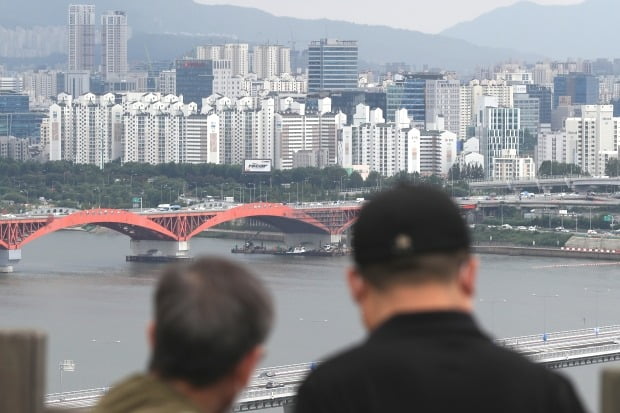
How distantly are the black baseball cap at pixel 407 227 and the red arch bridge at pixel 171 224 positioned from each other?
737 inches

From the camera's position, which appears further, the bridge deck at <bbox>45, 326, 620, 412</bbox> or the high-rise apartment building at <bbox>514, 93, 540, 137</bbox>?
the high-rise apartment building at <bbox>514, 93, 540, 137</bbox>

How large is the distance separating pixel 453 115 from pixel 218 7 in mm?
83014

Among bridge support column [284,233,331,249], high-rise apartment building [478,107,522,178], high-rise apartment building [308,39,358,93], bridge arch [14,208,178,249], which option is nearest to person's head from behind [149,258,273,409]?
bridge arch [14,208,178,249]

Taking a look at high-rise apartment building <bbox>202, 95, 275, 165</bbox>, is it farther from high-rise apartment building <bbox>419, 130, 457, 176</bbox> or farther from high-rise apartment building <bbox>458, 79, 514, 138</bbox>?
high-rise apartment building <bbox>458, 79, 514, 138</bbox>

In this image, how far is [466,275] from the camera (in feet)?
4.22

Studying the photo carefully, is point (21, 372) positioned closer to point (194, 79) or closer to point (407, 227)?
point (407, 227)

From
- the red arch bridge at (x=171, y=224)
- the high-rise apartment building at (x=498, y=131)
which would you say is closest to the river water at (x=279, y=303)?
the red arch bridge at (x=171, y=224)

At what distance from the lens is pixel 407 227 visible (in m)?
1.27

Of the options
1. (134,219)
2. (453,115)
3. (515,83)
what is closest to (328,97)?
(453,115)

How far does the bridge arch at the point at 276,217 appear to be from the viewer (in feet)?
77.2

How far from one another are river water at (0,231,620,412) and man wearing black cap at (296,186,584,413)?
23.5ft

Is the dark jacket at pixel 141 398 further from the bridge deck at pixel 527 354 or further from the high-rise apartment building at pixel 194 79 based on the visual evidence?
the high-rise apartment building at pixel 194 79

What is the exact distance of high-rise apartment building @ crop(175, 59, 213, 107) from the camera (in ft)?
175

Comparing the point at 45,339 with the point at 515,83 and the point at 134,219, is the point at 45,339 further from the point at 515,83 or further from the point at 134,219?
the point at 515,83
